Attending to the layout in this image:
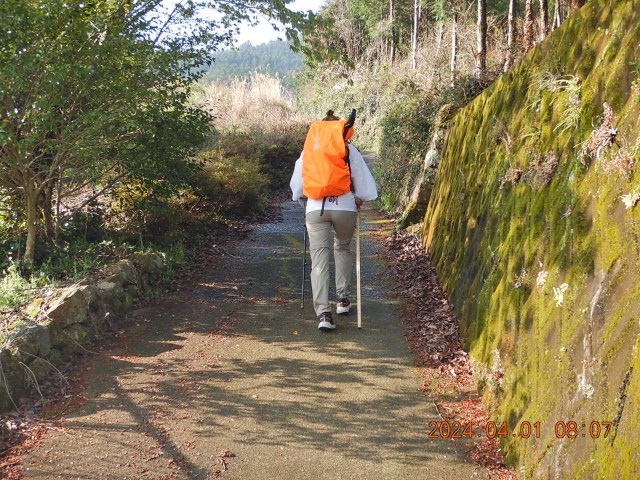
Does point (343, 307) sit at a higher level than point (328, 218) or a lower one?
lower

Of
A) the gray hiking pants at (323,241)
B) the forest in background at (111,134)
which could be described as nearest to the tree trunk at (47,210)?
the forest in background at (111,134)

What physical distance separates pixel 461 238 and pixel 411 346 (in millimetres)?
1635

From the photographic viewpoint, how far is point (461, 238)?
21.9 ft

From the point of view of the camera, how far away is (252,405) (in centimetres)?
453

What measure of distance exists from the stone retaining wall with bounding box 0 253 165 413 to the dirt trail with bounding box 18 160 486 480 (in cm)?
34

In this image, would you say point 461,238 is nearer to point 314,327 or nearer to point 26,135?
point 314,327

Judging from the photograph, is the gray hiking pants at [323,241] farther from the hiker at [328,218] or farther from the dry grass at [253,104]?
the dry grass at [253,104]

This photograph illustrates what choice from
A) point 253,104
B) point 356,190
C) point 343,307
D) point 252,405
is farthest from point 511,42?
point 253,104

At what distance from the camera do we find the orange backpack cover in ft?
19.5

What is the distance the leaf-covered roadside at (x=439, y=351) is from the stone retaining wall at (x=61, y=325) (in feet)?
10.8
